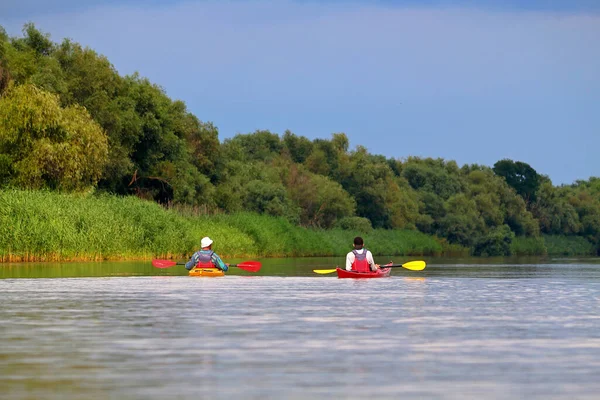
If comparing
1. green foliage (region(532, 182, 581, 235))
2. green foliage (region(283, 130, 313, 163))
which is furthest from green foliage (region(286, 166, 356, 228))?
green foliage (region(532, 182, 581, 235))

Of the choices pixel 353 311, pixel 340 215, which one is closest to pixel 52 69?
pixel 340 215

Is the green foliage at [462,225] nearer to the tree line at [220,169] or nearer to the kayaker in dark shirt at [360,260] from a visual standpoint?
the tree line at [220,169]

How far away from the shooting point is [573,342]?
1140 cm

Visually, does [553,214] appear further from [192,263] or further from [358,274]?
[192,263]

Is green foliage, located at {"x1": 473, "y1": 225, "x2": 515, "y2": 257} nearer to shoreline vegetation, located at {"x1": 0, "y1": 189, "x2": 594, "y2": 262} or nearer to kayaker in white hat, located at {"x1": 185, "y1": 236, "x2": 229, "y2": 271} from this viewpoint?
shoreline vegetation, located at {"x1": 0, "y1": 189, "x2": 594, "y2": 262}

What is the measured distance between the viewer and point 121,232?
42781mm

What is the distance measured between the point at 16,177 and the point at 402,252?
45.9 metres

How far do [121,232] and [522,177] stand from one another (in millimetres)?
96483

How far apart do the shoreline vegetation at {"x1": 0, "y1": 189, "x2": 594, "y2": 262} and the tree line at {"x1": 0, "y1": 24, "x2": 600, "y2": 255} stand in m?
3.42

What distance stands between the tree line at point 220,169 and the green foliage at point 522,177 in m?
0.15

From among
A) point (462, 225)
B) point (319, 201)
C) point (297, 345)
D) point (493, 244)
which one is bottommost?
point (297, 345)

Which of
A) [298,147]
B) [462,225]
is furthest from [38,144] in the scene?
[462,225]

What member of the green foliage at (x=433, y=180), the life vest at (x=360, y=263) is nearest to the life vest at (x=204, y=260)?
the life vest at (x=360, y=263)

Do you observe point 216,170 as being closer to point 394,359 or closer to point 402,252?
point 402,252
